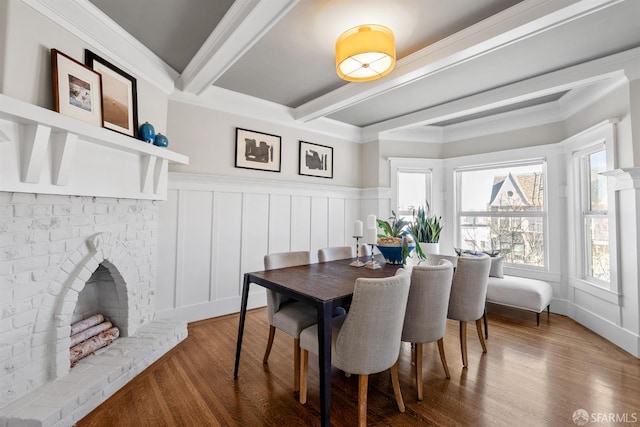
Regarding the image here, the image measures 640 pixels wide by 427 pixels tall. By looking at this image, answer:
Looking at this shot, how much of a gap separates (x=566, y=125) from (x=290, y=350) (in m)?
4.19

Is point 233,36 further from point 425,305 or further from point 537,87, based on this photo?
point 537,87

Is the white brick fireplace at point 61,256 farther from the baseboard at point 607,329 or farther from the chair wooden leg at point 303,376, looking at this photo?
the baseboard at point 607,329

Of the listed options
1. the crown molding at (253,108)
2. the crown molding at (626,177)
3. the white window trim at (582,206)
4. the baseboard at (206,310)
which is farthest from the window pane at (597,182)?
the baseboard at (206,310)

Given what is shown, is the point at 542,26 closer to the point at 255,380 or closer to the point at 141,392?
the point at 255,380

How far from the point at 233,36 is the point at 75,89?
1.14 meters

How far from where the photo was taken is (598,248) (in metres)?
3.11

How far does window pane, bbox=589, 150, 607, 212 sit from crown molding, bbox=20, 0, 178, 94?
15.1 ft

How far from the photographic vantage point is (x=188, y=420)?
1644 millimetres

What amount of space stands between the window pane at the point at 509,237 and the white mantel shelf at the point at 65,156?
4.30 meters

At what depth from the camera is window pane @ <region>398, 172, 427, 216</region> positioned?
4.65m

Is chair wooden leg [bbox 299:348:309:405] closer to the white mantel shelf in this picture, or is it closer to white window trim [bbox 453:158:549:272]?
the white mantel shelf

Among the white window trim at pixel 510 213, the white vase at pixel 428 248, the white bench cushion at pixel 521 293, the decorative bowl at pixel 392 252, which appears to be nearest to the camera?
the decorative bowl at pixel 392 252

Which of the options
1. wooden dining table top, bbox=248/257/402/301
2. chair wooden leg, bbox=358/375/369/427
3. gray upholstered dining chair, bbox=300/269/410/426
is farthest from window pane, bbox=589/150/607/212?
chair wooden leg, bbox=358/375/369/427

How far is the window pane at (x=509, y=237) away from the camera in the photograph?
380cm
